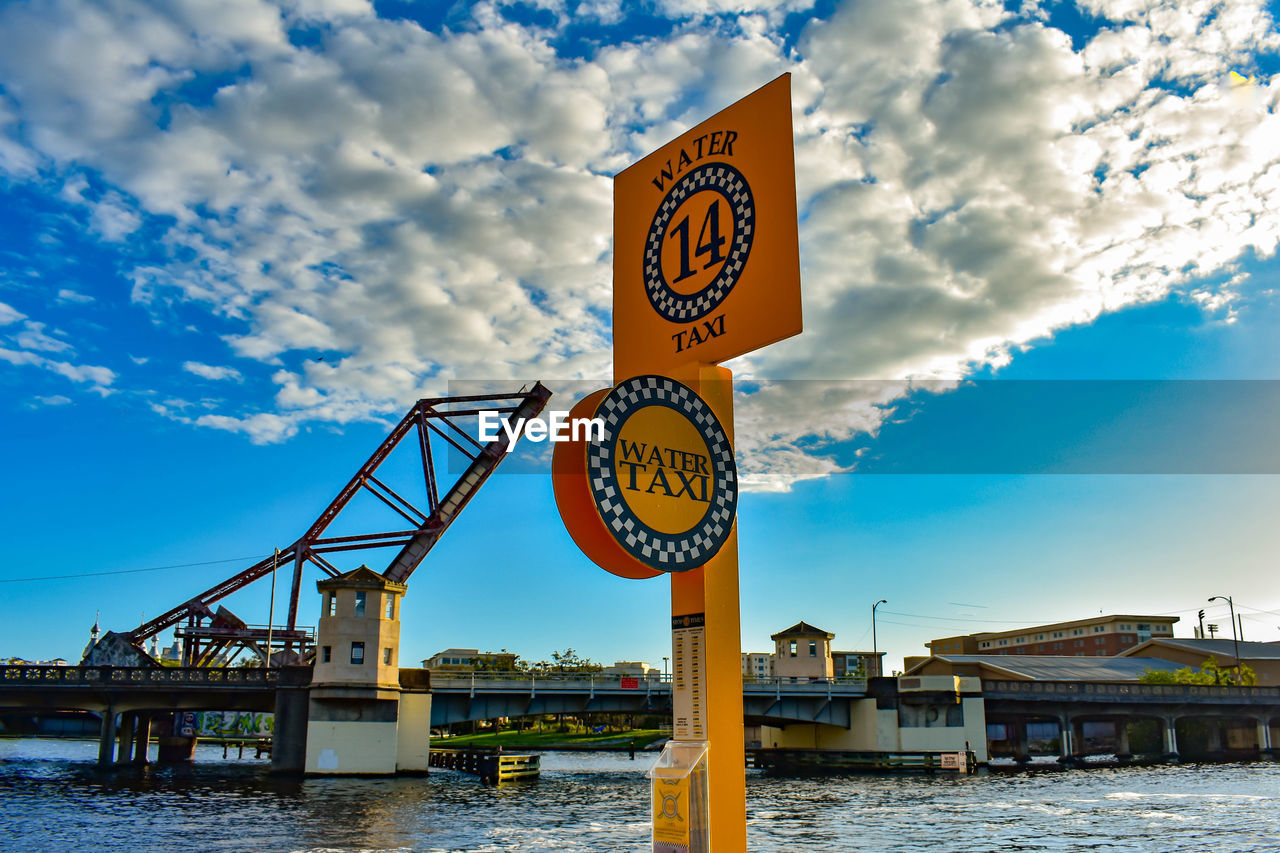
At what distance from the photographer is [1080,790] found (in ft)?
153

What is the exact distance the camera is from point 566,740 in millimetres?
116312

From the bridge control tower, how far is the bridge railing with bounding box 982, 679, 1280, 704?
130 ft

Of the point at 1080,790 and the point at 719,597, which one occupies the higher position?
the point at 719,597

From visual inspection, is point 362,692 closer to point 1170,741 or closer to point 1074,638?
point 1170,741

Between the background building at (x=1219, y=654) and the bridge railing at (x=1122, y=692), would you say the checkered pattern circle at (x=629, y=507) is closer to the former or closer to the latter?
the bridge railing at (x=1122, y=692)

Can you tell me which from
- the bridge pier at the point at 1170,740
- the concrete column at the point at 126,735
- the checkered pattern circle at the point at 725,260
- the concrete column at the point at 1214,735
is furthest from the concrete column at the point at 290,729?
the concrete column at the point at 1214,735

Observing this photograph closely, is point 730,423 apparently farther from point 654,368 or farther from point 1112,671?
point 1112,671

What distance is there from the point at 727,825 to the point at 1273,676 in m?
119

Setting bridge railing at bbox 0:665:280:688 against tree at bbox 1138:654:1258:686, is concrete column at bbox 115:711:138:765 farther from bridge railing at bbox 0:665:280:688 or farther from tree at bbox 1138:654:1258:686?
tree at bbox 1138:654:1258:686

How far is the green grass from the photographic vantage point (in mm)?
109188

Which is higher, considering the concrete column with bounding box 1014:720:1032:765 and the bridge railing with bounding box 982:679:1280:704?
the bridge railing with bounding box 982:679:1280:704

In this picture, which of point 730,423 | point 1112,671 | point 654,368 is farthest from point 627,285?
point 1112,671

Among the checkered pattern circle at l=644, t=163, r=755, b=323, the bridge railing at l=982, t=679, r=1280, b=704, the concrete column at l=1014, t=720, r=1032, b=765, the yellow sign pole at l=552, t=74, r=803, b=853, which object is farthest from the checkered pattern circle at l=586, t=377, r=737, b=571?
the concrete column at l=1014, t=720, r=1032, b=765

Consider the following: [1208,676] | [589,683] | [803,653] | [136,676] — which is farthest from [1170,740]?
[136,676]
